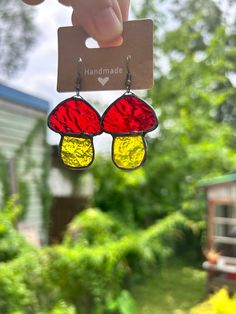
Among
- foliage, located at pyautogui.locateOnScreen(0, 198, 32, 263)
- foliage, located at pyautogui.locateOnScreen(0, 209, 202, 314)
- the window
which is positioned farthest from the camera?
the window

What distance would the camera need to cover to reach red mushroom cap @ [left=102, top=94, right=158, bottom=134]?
2.51 feet

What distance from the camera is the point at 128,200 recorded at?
6.18 m

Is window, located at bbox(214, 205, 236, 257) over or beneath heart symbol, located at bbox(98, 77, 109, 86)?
beneath

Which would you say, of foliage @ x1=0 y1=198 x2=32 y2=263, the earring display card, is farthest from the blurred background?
the earring display card

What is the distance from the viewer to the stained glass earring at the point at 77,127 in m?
0.80

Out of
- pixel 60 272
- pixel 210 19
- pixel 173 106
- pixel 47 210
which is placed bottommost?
pixel 60 272

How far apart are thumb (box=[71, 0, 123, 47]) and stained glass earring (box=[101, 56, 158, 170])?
7 cm

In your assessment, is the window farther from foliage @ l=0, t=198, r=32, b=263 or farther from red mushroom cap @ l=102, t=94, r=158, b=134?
red mushroom cap @ l=102, t=94, r=158, b=134

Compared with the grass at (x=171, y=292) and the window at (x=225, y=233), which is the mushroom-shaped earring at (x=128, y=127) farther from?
the window at (x=225, y=233)

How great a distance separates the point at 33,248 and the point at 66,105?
2.87 meters

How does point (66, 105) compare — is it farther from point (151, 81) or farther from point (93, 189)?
point (93, 189)

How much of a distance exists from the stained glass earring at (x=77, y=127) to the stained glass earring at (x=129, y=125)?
29 mm

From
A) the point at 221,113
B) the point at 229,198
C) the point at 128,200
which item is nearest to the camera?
the point at 229,198

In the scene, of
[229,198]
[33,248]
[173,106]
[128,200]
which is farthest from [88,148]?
[173,106]
